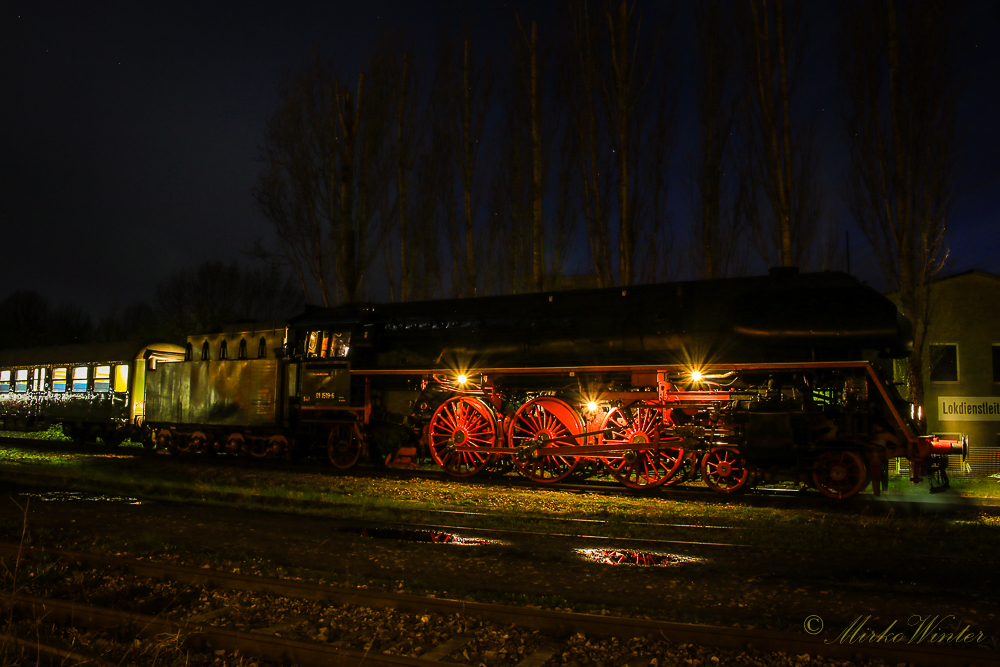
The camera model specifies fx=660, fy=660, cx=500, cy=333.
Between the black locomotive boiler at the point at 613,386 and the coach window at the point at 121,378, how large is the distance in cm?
506

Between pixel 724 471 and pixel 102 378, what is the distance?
16784 millimetres

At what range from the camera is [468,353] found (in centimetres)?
1135

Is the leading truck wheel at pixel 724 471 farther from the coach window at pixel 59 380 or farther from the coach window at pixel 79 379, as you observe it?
the coach window at pixel 59 380

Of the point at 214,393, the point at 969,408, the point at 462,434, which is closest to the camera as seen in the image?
the point at 462,434

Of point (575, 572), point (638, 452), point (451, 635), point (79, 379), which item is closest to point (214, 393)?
point (79, 379)

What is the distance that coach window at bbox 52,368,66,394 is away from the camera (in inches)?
774

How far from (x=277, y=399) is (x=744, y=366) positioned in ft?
30.5

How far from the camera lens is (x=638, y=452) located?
9.84 meters

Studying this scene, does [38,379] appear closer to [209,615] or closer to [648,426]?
[648,426]

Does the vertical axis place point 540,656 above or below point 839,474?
below

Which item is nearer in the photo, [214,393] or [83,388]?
[214,393]

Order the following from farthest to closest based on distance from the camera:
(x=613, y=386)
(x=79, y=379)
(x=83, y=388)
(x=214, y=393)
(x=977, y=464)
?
(x=79, y=379)
(x=83, y=388)
(x=214, y=393)
(x=977, y=464)
(x=613, y=386)

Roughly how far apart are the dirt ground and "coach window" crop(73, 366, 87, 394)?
12.6 m

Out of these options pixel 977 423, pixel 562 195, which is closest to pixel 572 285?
pixel 562 195
